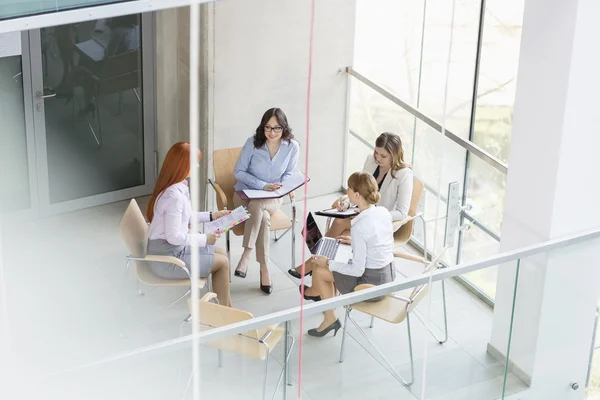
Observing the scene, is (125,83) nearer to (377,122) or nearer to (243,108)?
(243,108)

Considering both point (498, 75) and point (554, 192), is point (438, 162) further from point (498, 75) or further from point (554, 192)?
point (554, 192)

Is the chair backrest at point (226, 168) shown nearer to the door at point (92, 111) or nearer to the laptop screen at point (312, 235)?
the laptop screen at point (312, 235)

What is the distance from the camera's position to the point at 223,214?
6129 mm

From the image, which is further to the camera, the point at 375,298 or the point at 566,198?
the point at 566,198

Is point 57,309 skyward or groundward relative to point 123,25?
groundward

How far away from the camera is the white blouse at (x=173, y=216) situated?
18.2 feet

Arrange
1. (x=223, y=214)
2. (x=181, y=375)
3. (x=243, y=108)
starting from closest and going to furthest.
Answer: (x=181, y=375) → (x=223, y=214) → (x=243, y=108)

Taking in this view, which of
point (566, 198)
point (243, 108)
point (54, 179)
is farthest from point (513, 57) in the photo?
point (54, 179)

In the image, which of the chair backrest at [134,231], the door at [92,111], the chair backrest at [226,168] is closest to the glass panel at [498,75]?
the chair backrest at [226,168]

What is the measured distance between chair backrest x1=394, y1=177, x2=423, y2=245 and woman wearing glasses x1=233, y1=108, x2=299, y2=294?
796mm

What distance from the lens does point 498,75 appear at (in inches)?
252

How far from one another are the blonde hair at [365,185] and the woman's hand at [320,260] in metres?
0.59

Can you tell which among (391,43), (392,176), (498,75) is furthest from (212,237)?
(391,43)

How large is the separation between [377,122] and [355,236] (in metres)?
2.27
